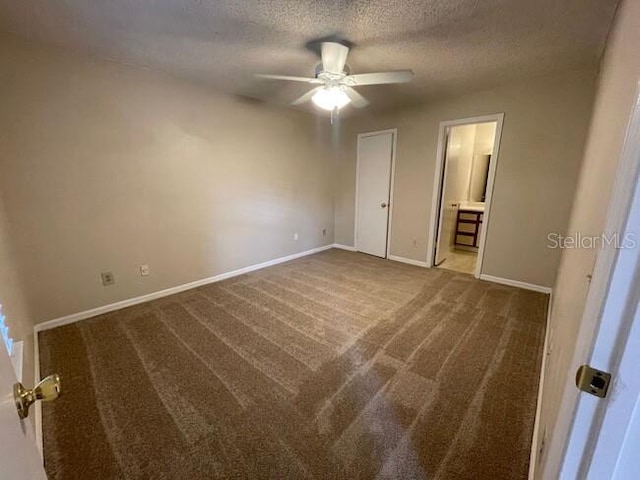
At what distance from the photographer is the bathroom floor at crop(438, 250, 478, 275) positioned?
12.7 feet

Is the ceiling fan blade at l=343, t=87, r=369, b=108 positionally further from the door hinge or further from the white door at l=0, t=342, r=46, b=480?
the white door at l=0, t=342, r=46, b=480

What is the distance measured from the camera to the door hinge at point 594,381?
0.50 metres

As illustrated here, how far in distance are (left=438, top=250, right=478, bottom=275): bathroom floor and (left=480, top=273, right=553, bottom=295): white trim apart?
270 millimetres

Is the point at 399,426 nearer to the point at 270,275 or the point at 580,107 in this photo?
the point at 270,275

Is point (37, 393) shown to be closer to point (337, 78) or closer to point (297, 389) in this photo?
point (297, 389)

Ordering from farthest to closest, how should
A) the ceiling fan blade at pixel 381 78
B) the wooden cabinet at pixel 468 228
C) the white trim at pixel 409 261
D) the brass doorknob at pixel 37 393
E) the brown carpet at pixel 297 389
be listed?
the wooden cabinet at pixel 468 228 → the white trim at pixel 409 261 → the ceiling fan blade at pixel 381 78 → the brown carpet at pixel 297 389 → the brass doorknob at pixel 37 393

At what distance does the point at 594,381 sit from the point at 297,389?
1.49 m

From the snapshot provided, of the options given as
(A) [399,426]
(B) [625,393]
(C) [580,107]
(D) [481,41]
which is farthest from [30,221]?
(C) [580,107]

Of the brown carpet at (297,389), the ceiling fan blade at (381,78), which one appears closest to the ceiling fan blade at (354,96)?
the ceiling fan blade at (381,78)

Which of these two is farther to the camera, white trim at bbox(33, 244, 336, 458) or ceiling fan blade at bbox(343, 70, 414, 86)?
ceiling fan blade at bbox(343, 70, 414, 86)

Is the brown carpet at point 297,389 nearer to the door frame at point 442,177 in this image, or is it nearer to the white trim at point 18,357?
the white trim at point 18,357

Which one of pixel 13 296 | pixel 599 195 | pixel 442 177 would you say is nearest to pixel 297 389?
pixel 599 195

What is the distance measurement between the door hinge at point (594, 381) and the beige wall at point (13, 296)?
2280mm

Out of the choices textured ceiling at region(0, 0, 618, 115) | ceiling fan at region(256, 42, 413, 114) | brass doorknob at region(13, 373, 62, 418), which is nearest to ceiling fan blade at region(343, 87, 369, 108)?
ceiling fan at region(256, 42, 413, 114)
